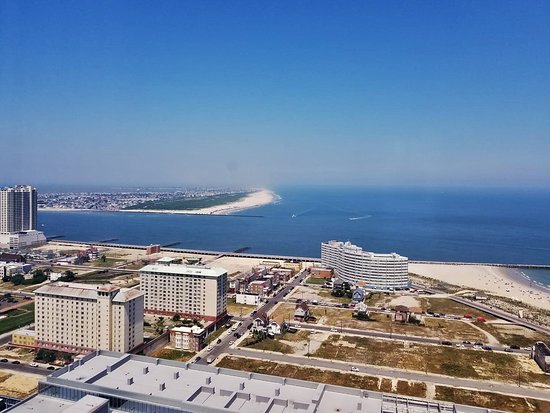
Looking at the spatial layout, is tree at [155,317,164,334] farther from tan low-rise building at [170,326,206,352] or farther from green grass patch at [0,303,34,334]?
green grass patch at [0,303,34,334]

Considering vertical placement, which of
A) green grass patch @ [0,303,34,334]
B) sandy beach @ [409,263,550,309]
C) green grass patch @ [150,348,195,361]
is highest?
green grass patch @ [0,303,34,334]

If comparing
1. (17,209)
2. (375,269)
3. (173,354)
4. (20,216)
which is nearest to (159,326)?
(173,354)

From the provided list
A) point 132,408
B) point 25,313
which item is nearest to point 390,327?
point 132,408

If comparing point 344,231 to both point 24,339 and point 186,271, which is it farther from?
point 24,339

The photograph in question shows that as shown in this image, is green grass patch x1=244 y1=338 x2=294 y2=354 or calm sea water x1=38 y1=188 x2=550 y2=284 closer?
green grass patch x1=244 y1=338 x2=294 y2=354

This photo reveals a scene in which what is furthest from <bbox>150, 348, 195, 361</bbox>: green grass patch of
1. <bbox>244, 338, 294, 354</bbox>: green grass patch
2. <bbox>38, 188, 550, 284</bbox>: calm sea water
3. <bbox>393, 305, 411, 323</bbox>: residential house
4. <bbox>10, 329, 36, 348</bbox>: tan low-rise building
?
<bbox>38, 188, 550, 284</bbox>: calm sea water

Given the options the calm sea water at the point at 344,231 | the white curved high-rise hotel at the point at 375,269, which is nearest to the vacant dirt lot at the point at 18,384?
the white curved high-rise hotel at the point at 375,269

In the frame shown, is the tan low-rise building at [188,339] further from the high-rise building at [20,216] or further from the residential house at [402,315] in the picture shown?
the high-rise building at [20,216]
